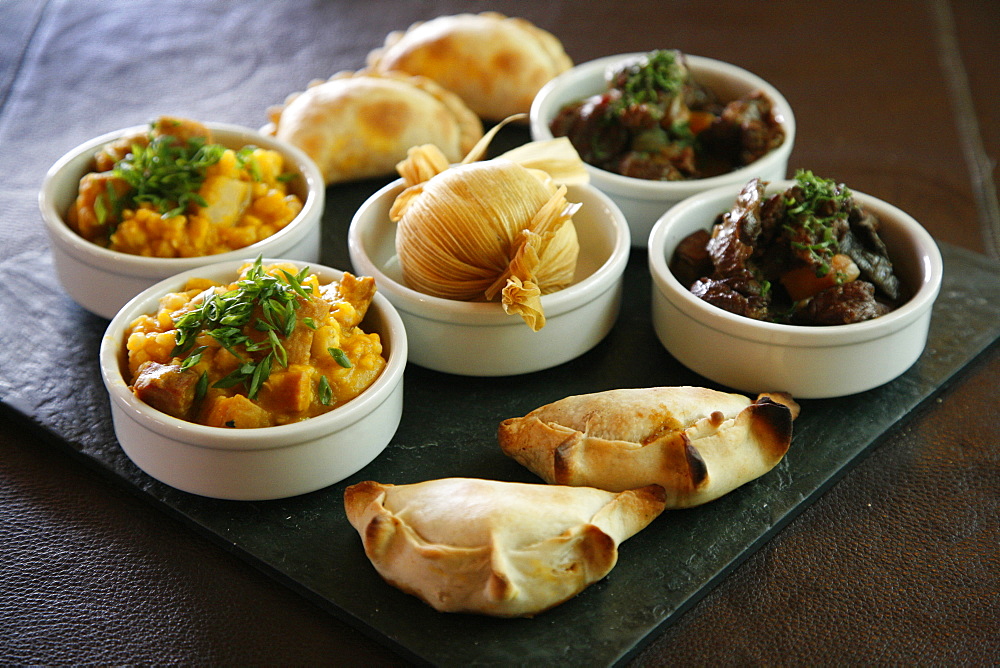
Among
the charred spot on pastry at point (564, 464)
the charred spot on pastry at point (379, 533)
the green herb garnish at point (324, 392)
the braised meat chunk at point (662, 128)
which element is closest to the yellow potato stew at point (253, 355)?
the green herb garnish at point (324, 392)

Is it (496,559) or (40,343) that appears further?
(40,343)

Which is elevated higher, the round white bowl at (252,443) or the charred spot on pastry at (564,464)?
the round white bowl at (252,443)

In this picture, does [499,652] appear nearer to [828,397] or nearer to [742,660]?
[742,660]

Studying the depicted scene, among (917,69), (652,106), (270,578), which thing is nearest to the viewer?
(270,578)

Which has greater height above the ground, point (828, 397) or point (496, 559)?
point (496, 559)

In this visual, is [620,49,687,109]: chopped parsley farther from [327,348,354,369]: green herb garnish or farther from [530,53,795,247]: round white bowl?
[327,348,354,369]: green herb garnish

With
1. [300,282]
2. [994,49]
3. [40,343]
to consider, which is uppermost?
[300,282]

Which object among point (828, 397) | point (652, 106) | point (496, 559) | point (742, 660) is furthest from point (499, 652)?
point (652, 106)

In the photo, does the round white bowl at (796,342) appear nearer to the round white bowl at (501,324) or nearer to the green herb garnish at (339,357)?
the round white bowl at (501,324)

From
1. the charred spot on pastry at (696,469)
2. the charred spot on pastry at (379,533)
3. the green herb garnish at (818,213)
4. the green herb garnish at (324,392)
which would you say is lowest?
the charred spot on pastry at (696,469)
